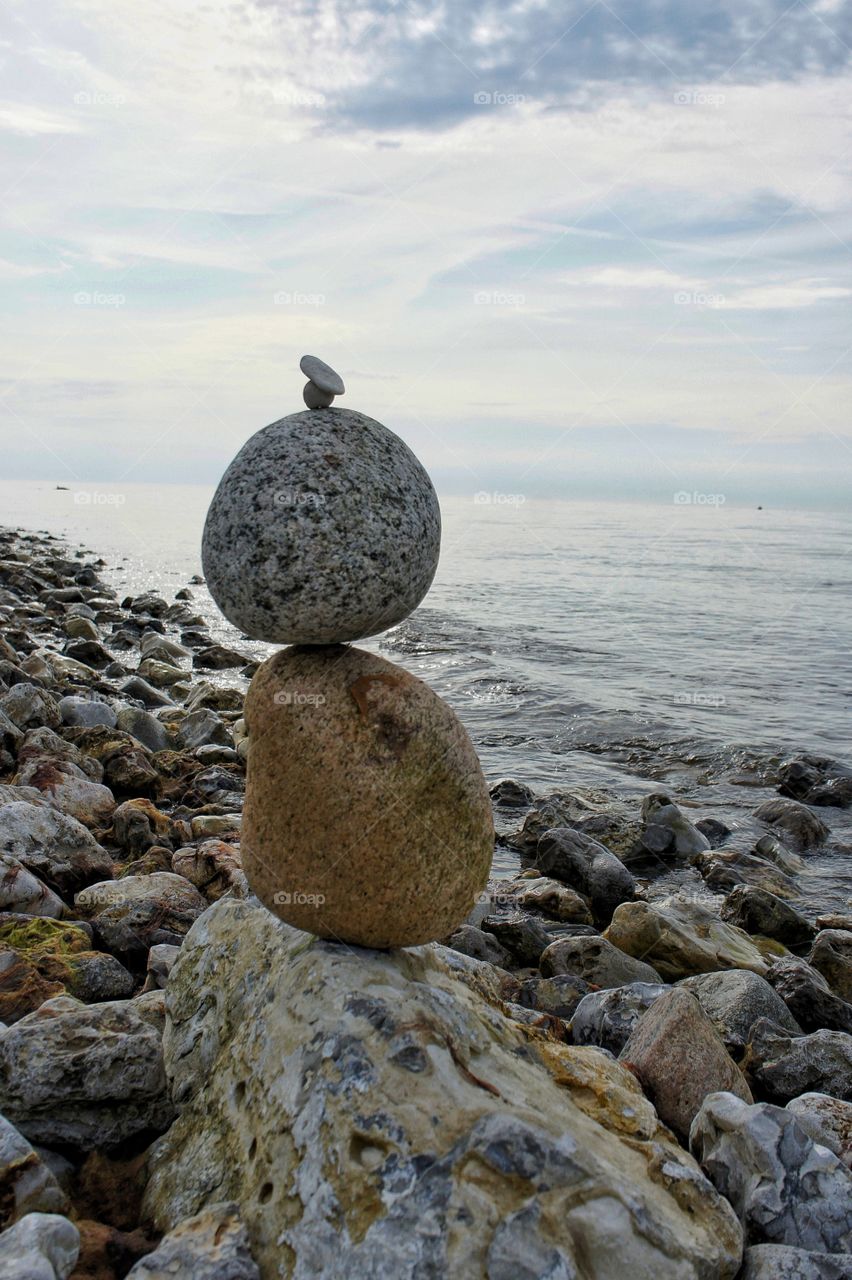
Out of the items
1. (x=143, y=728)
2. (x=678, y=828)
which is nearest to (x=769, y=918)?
(x=678, y=828)

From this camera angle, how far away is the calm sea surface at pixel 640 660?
585 inches

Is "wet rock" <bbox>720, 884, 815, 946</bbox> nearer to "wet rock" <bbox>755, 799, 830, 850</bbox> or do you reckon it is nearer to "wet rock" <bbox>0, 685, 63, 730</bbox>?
"wet rock" <bbox>755, 799, 830, 850</bbox>

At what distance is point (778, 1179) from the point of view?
4340 mm

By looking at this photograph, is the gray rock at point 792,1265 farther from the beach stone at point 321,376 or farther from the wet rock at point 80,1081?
the beach stone at point 321,376

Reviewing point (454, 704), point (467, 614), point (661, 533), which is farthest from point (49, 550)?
point (661, 533)

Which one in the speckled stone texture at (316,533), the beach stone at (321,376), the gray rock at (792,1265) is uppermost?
the beach stone at (321,376)

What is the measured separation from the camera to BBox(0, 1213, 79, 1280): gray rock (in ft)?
10.9

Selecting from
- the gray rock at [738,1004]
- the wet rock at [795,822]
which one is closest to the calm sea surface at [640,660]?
the wet rock at [795,822]

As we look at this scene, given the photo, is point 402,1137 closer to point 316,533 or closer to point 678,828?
point 316,533

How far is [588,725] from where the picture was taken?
1708 centimetres

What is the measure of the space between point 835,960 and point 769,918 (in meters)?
1.18

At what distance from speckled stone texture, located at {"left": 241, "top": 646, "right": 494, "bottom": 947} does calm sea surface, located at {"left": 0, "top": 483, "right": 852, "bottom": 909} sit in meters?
6.30

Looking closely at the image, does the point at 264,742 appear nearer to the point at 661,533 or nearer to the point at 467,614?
the point at 467,614

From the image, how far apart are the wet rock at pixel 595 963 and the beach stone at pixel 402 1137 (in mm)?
2693
